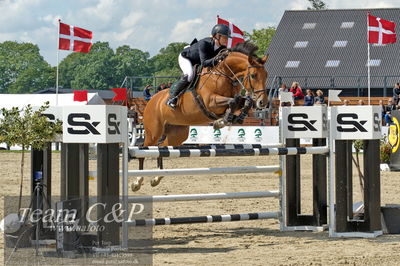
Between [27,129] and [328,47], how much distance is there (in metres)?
37.1

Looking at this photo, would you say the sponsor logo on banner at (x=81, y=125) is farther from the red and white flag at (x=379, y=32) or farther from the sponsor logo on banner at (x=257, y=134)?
the sponsor logo on banner at (x=257, y=134)

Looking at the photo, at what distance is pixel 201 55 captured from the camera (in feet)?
31.8

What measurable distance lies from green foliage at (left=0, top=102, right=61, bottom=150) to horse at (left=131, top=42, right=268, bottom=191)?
2389 mm

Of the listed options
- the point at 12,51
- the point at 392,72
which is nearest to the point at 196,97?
the point at 392,72

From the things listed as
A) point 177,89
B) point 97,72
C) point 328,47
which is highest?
point 97,72

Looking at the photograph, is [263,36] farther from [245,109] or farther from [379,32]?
[245,109]

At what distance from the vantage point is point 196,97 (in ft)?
31.3

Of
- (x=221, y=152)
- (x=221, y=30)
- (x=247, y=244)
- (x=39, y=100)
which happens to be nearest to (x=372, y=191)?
(x=247, y=244)

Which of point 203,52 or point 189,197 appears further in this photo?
point 203,52

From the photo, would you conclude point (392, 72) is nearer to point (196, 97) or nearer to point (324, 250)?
point (196, 97)

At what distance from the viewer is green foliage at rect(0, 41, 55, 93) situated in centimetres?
9812

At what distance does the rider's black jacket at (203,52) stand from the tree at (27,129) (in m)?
3.35

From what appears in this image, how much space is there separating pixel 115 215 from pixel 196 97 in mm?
3327

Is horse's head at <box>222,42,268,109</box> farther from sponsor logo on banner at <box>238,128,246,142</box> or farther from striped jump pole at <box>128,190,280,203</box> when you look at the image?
sponsor logo on banner at <box>238,128,246,142</box>
